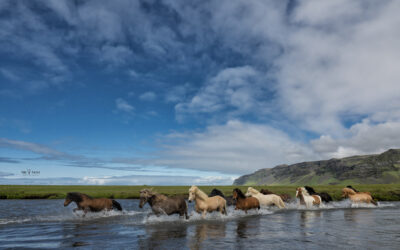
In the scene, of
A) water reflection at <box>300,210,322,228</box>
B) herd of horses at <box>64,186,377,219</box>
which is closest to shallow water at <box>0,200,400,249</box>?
water reflection at <box>300,210,322,228</box>

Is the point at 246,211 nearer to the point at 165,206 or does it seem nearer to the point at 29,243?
the point at 165,206

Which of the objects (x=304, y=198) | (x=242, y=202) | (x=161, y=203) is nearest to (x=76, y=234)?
(x=161, y=203)

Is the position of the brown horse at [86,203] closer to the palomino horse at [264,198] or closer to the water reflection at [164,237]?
the water reflection at [164,237]

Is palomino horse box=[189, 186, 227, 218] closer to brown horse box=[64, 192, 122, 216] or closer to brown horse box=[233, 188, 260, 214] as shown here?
brown horse box=[233, 188, 260, 214]

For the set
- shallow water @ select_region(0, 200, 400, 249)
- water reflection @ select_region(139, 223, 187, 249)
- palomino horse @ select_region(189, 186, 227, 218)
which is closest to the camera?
water reflection @ select_region(139, 223, 187, 249)

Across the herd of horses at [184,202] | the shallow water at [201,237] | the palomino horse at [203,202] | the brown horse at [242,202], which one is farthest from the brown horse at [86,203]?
the brown horse at [242,202]

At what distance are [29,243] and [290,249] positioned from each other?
10702 mm

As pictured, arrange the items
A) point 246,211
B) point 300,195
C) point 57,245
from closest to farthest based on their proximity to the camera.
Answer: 1. point 57,245
2. point 246,211
3. point 300,195

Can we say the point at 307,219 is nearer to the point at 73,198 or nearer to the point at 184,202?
the point at 184,202

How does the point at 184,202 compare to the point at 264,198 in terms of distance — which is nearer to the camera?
the point at 184,202

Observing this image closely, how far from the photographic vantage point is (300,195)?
26469 millimetres

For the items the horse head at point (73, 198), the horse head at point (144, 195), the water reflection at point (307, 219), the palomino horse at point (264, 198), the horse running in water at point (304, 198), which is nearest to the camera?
the water reflection at point (307, 219)

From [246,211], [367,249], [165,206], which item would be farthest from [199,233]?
[246,211]

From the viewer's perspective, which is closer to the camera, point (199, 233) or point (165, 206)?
point (199, 233)
